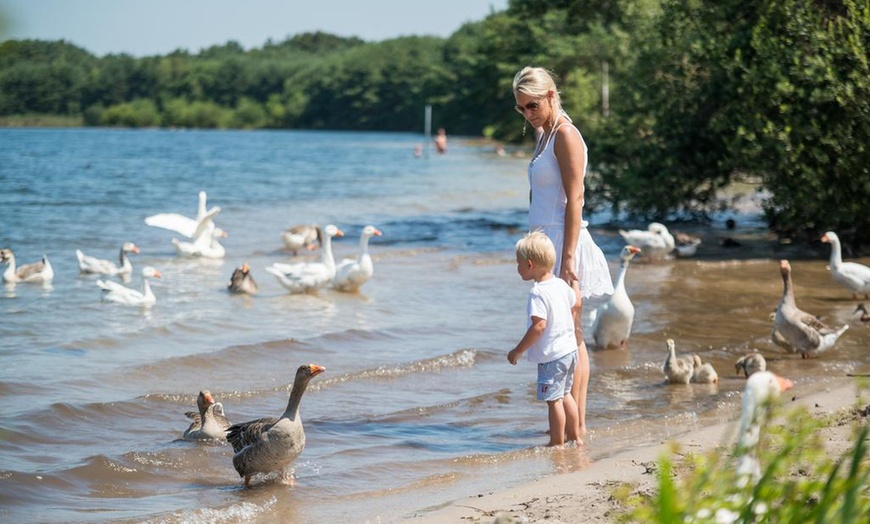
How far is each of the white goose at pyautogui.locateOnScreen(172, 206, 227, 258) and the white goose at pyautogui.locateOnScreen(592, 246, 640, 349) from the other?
9.97 meters

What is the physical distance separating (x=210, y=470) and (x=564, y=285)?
2783mm

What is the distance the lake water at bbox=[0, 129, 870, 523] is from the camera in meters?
6.73

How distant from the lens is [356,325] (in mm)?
12523

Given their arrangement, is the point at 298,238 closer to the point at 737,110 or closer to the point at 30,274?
the point at 30,274

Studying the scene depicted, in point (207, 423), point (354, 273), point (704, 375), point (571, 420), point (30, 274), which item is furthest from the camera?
point (30, 274)

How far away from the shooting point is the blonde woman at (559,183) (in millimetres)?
6461

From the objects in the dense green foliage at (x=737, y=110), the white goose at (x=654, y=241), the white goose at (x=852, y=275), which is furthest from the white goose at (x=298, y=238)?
the white goose at (x=852, y=275)

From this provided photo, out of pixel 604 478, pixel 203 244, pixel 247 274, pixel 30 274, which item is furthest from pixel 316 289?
pixel 604 478

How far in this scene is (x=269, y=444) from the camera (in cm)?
657

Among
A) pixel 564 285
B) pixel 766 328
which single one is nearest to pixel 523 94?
pixel 564 285

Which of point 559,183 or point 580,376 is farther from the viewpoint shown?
point 580,376

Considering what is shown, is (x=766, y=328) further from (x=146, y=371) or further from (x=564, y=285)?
(x=146, y=371)

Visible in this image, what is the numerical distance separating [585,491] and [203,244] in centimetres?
1414

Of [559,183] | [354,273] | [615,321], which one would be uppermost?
[559,183]
